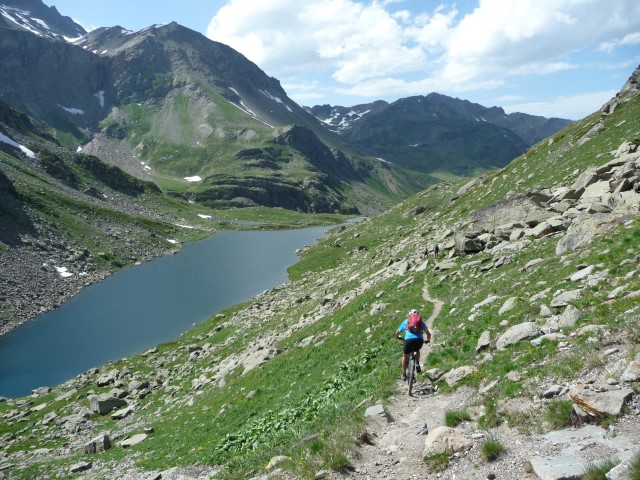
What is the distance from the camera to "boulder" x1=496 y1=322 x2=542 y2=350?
1673 cm

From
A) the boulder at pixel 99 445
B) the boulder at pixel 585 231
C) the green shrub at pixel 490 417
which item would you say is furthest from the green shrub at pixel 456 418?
the boulder at pixel 99 445

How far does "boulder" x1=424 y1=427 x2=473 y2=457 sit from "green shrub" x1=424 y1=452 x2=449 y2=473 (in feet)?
0.36

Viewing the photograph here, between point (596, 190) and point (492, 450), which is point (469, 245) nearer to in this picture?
point (596, 190)

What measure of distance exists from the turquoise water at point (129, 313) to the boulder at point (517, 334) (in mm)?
62463

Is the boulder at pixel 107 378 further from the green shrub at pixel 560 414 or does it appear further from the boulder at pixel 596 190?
the boulder at pixel 596 190

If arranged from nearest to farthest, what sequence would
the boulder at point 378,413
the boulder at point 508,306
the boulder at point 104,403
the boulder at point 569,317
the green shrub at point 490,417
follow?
the green shrub at point 490,417 < the boulder at point 378,413 < the boulder at point 569,317 < the boulder at point 508,306 < the boulder at point 104,403

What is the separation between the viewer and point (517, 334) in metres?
17.1

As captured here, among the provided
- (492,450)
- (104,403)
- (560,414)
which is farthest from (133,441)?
(560,414)

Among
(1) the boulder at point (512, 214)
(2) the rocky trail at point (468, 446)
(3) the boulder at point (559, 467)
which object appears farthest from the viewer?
(1) the boulder at point (512, 214)

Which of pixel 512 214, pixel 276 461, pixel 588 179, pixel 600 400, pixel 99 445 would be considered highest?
pixel 588 179

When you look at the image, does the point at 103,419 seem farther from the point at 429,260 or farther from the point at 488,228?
the point at 488,228

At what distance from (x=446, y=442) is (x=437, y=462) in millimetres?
637

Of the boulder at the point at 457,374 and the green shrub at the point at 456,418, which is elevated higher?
the green shrub at the point at 456,418

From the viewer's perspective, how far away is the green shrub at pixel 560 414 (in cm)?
1079
